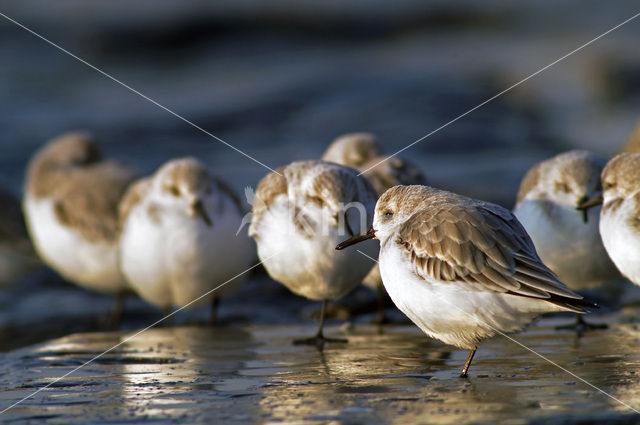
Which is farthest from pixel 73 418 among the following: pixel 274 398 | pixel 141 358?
pixel 141 358

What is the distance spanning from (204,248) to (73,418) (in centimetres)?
391

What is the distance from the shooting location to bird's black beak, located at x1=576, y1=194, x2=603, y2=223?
7164 mm

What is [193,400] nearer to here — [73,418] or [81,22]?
[73,418]

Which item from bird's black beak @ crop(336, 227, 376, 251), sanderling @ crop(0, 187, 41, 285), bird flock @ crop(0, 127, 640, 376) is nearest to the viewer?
bird flock @ crop(0, 127, 640, 376)

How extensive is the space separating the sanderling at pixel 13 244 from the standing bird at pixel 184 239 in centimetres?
336

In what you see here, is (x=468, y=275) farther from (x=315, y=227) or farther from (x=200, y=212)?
(x=200, y=212)

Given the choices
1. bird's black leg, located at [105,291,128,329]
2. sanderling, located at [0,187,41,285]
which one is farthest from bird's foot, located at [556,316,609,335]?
sanderling, located at [0,187,41,285]

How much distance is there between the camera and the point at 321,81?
22859 millimetres

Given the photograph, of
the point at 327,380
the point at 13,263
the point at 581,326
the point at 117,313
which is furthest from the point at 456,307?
the point at 13,263

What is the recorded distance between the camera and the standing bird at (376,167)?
813cm

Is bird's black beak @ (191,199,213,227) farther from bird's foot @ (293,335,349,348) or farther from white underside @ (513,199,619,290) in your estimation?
white underside @ (513,199,619,290)

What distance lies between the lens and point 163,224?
335 inches

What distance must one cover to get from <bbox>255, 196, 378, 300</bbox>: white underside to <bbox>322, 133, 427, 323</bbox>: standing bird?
450mm

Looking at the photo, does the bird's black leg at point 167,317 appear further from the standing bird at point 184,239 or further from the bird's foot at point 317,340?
the bird's foot at point 317,340
